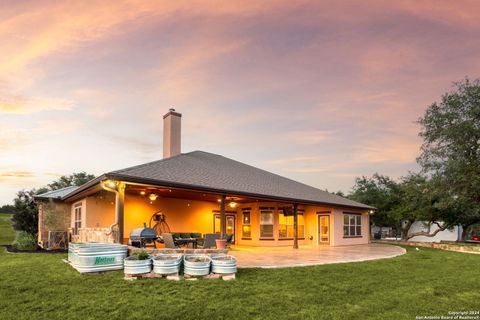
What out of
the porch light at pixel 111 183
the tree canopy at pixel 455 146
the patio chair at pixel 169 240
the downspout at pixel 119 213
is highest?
the tree canopy at pixel 455 146

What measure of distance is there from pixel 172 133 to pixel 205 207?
4399 mm

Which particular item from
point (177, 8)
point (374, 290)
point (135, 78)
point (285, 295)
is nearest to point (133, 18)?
point (177, 8)

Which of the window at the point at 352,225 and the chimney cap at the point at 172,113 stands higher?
the chimney cap at the point at 172,113

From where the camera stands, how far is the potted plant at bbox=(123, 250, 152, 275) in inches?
350

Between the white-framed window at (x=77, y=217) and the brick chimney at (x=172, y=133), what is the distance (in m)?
5.07

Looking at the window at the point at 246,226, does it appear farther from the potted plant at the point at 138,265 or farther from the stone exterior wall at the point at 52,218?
the potted plant at the point at 138,265

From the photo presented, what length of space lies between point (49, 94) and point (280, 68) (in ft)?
32.8

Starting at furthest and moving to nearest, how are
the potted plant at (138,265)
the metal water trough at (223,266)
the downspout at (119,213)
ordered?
1. the downspout at (119,213)
2. the metal water trough at (223,266)
3. the potted plant at (138,265)

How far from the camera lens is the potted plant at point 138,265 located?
8.89 meters

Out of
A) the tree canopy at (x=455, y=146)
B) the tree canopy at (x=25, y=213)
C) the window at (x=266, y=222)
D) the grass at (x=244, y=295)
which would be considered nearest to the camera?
the grass at (x=244, y=295)

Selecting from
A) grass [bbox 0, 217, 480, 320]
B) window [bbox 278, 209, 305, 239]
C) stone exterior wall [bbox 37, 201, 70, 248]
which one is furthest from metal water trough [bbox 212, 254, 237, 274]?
stone exterior wall [bbox 37, 201, 70, 248]

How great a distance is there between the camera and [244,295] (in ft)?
25.5

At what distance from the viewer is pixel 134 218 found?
17.2 metres

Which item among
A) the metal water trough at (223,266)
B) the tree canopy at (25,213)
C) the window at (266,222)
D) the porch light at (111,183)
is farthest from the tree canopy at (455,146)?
the tree canopy at (25,213)
